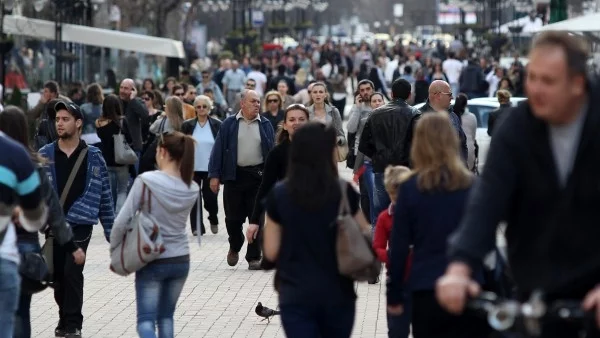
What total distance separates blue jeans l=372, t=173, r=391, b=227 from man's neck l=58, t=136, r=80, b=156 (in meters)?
3.73

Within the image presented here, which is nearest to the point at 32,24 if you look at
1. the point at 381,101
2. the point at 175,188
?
the point at 381,101

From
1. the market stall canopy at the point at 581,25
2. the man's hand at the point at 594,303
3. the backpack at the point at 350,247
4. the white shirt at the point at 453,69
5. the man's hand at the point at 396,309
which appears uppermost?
the market stall canopy at the point at 581,25

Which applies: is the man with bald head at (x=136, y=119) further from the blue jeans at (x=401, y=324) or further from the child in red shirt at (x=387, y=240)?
the blue jeans at (x=401, y=324)

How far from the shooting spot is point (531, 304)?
4.67m

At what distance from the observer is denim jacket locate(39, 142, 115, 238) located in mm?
10180

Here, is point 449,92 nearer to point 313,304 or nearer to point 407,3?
point 313,304

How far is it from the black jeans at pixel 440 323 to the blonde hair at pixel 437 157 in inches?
18.4

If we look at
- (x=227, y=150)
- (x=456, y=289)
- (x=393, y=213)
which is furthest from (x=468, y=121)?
(x=456, y=289)

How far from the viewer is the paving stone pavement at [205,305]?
422 inches

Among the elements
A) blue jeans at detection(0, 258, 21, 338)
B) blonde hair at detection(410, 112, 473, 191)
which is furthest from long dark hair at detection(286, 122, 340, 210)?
blue jeans at detection(0, 258, 21, 338)

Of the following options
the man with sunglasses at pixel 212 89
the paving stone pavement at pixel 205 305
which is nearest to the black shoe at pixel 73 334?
the paving stone pavement at pixel 205 305

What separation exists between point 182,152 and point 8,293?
66.6 inches

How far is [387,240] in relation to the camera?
28.3 ft

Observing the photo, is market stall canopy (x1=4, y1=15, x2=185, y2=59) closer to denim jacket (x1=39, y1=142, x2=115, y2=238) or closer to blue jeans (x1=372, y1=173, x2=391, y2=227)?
blue jeans (x1=372, y1=173, x2=391, y2=227)
